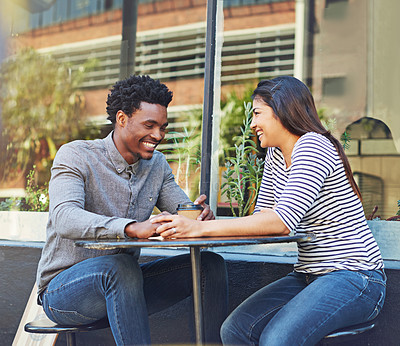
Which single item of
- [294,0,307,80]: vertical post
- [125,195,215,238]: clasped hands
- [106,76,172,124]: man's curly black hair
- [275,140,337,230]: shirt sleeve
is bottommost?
[125,195,215,238]: clasped hands

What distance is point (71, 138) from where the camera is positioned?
4238 mm

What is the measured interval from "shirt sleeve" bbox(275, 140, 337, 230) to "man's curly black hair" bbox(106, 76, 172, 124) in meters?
0.72

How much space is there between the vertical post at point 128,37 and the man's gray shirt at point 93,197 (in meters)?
1.86

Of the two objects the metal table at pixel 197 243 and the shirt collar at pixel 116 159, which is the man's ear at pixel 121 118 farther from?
the metal table at pixel 197 243

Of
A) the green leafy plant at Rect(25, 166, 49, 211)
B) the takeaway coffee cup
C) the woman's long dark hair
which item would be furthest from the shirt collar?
the green leafy plant at Rect(25, 166, 49, 211)

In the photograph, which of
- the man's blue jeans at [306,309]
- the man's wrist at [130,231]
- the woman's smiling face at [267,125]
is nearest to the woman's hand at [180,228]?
the man's wrist at [130,231]

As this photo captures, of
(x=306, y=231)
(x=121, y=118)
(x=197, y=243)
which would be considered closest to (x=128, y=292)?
(x=197, y=243)

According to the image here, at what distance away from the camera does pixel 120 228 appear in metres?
1.89

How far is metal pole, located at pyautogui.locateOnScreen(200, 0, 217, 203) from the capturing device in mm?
3455

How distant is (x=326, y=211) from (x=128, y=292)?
809 millimetres

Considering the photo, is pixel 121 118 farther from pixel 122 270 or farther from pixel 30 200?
pixel 30 200

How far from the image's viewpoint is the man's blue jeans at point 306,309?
5.82 ft

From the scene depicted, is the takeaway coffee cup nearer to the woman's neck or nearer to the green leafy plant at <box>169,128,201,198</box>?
the woman's neck

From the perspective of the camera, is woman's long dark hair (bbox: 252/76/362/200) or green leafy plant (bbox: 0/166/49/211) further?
green leafy plant (bbox: 0/166/49/211)
